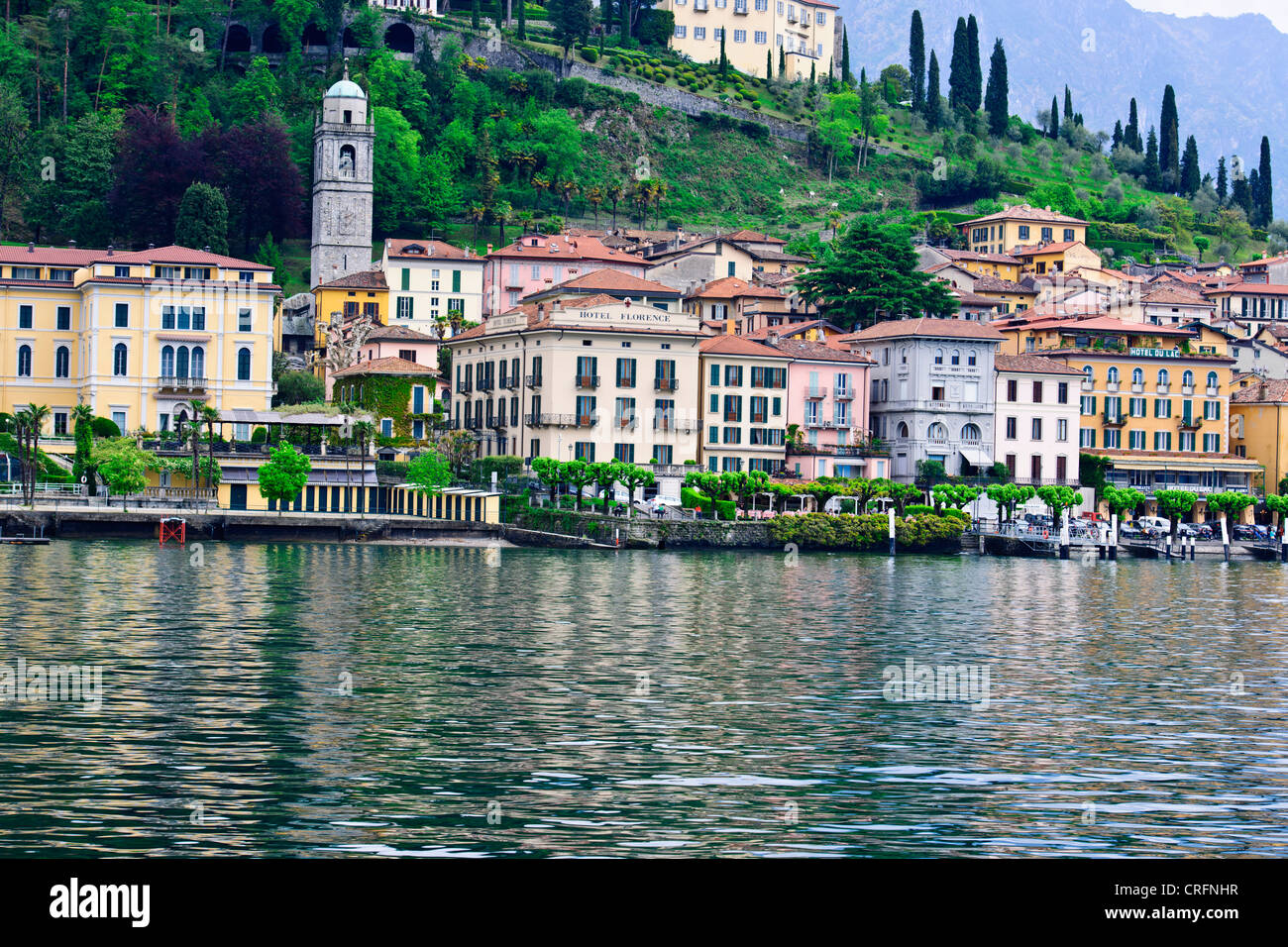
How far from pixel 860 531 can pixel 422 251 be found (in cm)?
5158

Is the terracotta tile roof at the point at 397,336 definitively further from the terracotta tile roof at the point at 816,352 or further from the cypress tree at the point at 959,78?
the cypress tree at the point at 959,78

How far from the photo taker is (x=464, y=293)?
124812mm

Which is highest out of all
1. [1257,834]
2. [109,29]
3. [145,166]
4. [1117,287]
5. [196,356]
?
[109,29]

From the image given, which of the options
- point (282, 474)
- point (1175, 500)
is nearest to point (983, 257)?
point (1175, 500)

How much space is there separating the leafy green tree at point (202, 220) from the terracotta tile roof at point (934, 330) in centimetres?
4839

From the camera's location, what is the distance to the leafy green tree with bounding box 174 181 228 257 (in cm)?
12238

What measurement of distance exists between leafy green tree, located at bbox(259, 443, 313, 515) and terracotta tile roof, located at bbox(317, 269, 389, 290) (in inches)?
1614

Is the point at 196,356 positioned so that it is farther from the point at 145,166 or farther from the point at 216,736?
the point at 216,736

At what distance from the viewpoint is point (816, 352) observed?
9788cm

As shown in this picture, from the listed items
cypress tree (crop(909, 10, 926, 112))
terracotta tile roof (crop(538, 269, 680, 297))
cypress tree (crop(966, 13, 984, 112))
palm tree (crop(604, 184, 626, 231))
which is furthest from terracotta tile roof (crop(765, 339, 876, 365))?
cypress tree (crop(909, 10, 926, 112))

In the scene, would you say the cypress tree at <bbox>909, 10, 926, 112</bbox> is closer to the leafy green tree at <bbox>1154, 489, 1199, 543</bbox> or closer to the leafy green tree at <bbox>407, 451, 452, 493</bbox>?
the leafy green tree at <bbox>1154, 489, 1199, 543</bbox>
